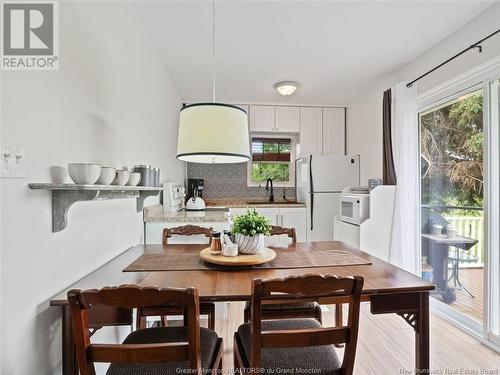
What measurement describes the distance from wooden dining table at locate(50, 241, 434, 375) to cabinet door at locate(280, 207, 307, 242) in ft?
8.03

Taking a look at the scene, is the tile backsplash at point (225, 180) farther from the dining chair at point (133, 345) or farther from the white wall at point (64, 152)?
the dining chair at point (133, 345)

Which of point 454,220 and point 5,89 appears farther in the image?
point 454,220

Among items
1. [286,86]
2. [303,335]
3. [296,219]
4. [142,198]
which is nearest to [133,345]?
[303,335]

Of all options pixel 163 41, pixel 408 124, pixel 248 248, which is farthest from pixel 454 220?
pixel 163 41

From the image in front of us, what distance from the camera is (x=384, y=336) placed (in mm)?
2246

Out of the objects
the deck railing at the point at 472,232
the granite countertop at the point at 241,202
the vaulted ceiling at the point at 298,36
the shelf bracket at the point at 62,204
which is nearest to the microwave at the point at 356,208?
the deck railing at the point at 472,232

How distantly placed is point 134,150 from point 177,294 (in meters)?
1.54

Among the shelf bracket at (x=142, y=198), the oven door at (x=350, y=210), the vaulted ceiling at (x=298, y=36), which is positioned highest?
the vaulted ceiling at (x=298, y=36)

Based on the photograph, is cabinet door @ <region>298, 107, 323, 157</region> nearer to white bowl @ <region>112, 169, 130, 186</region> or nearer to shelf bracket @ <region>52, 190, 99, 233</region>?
white bowl @ <region>112, 169, 130, 186</region>

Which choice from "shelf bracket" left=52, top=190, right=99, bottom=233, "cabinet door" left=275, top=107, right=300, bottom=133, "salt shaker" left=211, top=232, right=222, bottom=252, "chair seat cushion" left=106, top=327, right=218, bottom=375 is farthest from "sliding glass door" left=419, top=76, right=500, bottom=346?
"shelf bracket" left=52, top=190, right=99, bottom=233

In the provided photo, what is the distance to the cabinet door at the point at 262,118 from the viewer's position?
434 centimetres

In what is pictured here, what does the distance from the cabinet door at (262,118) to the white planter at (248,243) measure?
9.57 ft

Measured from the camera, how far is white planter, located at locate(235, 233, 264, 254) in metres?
1.64

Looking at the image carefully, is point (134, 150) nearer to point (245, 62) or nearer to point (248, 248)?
point (248, 248)
